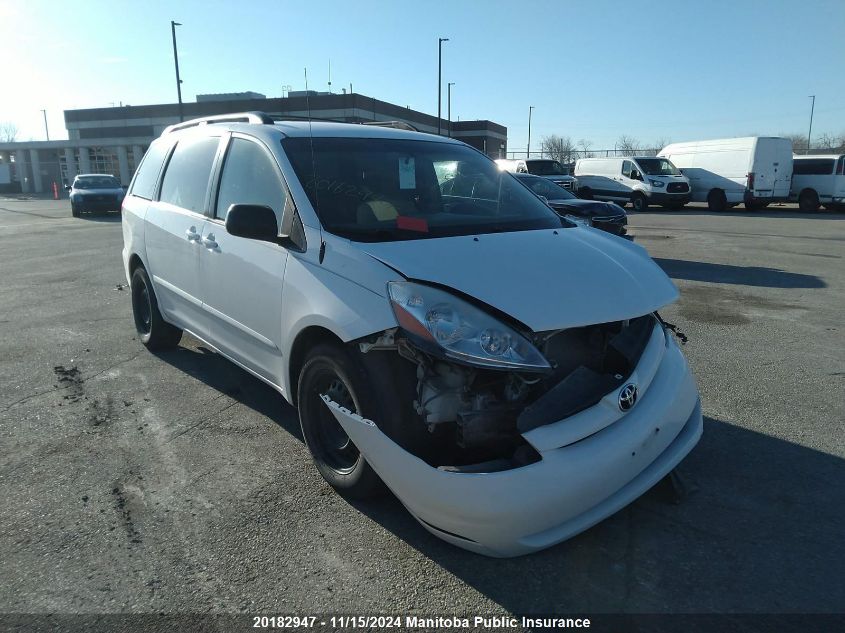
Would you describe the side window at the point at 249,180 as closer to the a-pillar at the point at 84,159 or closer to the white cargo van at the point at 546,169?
the white cargo van at the point at 546,169

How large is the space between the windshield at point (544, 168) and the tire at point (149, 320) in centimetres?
1917

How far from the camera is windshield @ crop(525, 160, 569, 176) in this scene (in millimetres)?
23359

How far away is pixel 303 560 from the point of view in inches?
110

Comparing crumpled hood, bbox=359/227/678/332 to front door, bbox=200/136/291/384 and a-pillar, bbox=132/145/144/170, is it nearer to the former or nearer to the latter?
front door, bbox=200/136/291/384

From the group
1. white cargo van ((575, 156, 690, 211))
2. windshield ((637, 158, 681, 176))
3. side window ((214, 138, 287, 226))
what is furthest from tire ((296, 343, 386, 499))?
windshield ((637, 158, 681, 176))

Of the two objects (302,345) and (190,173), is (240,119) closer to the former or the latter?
(190,173)

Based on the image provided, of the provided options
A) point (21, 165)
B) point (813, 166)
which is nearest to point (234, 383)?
point (813, 166)

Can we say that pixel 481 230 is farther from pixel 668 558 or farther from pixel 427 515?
pixel 668 558

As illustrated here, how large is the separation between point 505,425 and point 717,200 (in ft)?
84.0

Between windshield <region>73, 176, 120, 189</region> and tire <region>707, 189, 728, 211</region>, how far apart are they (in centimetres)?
2354

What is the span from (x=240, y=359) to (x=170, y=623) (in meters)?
1.96

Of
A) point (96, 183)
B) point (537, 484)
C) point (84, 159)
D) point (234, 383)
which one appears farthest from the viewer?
point (84, 159)

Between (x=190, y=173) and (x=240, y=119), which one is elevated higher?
(x=240, y=119)

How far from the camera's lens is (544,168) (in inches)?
936
